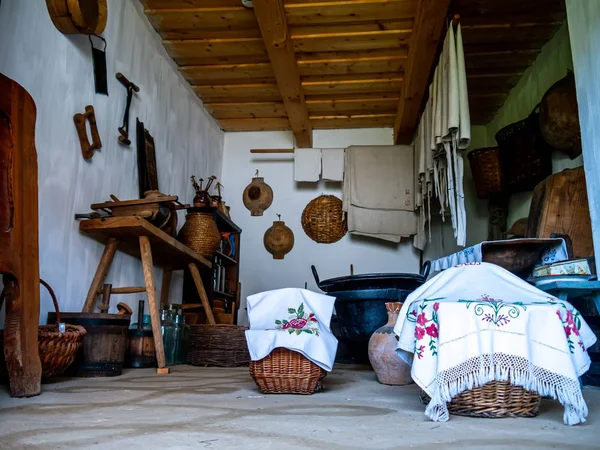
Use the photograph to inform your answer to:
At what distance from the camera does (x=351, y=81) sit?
15.7ft

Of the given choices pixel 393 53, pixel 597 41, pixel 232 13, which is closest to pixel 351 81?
pixel 393 53

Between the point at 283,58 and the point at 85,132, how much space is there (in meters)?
1.73

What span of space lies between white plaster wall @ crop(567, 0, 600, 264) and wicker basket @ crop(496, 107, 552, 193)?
155 centimetres

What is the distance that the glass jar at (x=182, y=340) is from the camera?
133 inches

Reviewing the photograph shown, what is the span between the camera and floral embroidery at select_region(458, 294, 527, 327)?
1.50 metres

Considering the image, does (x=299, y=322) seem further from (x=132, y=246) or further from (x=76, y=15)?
(x=76, y=15)

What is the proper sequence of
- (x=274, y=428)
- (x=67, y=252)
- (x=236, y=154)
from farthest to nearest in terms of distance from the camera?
(x=236, y=154)
(x=67, y=252)
(x=274, y=428)

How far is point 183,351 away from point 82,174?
1.40m

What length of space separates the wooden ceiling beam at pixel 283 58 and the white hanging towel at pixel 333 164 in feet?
1.07

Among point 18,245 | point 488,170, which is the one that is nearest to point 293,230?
point 488,170

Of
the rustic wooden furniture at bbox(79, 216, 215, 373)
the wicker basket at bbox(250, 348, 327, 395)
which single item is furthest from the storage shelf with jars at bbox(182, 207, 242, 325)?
the wicker basket at bbox(250, 348, 327, 395)

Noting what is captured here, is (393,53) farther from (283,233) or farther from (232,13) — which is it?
(283,233)

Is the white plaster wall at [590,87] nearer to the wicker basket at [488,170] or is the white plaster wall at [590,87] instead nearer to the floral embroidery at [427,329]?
the floral embroidery at [427,329]

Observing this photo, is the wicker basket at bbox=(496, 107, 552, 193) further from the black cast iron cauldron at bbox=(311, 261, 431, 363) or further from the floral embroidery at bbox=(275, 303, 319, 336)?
the floral embroidery at bbox=(275, 303, 319, 336)
